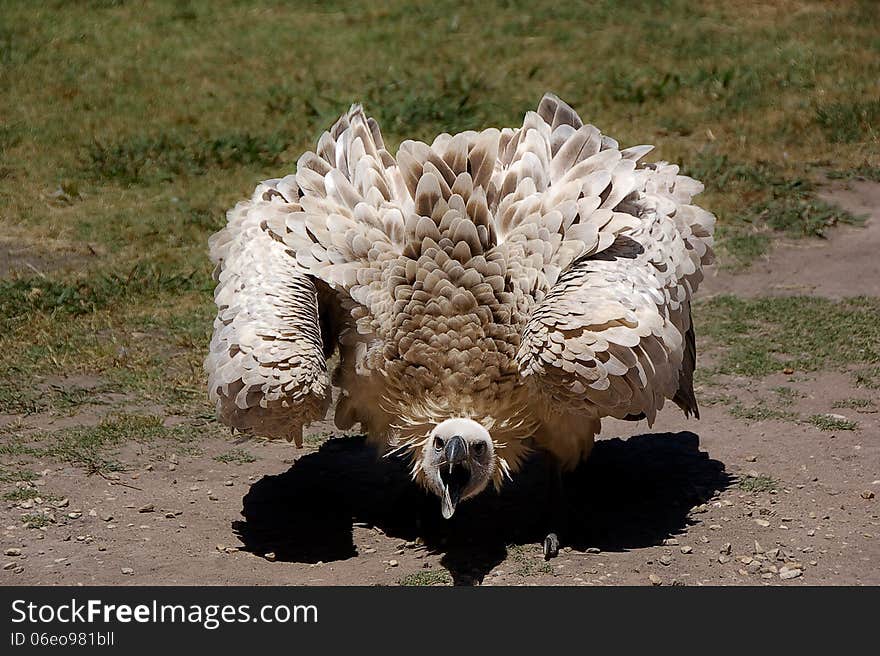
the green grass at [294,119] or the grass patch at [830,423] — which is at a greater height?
the green grass at [294,119]

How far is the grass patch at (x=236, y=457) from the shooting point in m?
7.12

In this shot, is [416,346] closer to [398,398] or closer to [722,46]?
[398,398]

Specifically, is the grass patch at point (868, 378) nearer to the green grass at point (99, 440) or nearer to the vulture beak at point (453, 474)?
the vulture beak at point (453, 474)

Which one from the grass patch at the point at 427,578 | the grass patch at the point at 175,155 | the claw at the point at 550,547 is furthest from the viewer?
the grass patch at the point at 175,155

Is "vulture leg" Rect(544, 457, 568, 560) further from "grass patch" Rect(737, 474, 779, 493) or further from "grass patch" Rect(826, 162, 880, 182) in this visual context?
"grass patch" Rect(826, 162, 880, 182)

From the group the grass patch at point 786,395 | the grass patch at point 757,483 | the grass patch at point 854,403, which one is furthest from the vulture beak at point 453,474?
the grass patch at point 854,403

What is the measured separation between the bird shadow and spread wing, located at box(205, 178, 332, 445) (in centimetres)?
62

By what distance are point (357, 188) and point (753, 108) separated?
7.99 metres

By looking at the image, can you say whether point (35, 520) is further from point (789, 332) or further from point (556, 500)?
point (789, 332)

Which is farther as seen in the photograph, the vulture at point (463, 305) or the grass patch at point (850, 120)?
the grass patch at point (850, 120)

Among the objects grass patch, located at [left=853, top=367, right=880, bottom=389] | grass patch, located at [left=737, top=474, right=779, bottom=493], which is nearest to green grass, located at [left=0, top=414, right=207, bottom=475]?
grass patch, located at [left=737, top=474, right=779, bottom=493]

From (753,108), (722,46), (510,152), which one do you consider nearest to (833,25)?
(722,46)

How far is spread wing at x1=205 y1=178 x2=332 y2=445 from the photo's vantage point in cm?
561

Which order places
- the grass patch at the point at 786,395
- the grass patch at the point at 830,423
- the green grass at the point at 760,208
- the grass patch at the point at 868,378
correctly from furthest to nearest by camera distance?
1. the green grass at the point at 760,208
2. the grass patch at the point at 868,378
3. the grass patch at the point at 786,395
4. the grass patch at the point at 830,423
